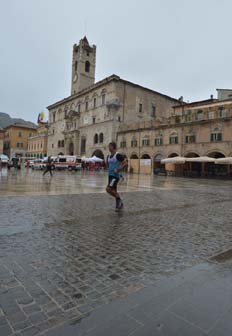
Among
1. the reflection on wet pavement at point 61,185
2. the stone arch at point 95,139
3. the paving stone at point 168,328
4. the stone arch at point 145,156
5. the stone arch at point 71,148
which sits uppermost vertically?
the stone arch at point 95,139

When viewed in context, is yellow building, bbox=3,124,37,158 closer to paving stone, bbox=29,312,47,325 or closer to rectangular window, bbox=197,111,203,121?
rectangular window, bbox=197,111,203,121

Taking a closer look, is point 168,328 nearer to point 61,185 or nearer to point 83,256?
point 83,256

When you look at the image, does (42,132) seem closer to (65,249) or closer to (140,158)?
(140,158)

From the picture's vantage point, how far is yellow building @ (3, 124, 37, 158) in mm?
76963

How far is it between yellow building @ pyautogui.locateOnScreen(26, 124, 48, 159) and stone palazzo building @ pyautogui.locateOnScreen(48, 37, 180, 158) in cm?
428

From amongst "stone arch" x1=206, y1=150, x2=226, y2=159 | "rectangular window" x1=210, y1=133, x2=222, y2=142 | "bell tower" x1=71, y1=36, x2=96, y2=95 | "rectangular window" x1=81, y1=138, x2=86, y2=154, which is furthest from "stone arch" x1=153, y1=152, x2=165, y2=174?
"bell tower" x1=71, y1=36, x2=96, y2=95

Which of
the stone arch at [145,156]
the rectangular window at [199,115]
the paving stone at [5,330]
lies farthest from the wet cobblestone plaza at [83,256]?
the stone arch at [145,156]

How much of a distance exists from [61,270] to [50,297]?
591 mm

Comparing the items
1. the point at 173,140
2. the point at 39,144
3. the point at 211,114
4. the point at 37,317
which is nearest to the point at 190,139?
the point at 173,140

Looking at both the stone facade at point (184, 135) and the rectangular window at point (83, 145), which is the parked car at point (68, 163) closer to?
the stone facade at point (184, 135)

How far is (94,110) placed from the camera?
154ft

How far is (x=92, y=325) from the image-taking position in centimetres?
182

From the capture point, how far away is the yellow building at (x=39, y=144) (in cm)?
6712

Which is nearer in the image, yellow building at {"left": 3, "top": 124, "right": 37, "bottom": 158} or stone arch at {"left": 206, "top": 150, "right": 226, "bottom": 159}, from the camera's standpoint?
stone arch at {"left": 206, "top": 150, "right": 226, "bottom": 159}
